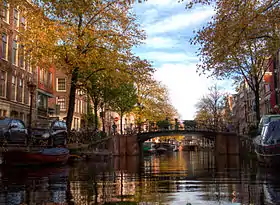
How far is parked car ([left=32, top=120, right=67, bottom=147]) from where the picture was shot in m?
24.4

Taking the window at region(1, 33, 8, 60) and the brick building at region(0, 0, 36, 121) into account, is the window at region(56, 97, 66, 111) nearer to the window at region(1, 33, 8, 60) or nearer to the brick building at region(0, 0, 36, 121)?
the brick building at region(0, 0, 36, 121)

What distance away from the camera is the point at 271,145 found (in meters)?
19.2

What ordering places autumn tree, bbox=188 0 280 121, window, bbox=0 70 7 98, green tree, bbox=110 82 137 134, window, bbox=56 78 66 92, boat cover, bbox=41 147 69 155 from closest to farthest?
1. autumn tree, bbox=188 0 280 121
2. boat cover, bbox=41 147 69 155
3. window, bbox=0 70 7 98
4. green tree, bbox=110 82 137 134
5. window, bbox=56 78 66 92

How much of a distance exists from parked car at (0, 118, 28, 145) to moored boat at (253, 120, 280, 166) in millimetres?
13250

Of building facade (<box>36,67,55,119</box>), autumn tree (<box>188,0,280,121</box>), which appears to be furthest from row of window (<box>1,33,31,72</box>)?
autumn tree (<box>188,0,280,121</box>)

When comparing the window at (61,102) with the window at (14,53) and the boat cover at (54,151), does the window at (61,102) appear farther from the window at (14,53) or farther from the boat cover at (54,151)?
the boat cover at (54,151)

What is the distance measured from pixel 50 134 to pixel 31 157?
3634 millimetres

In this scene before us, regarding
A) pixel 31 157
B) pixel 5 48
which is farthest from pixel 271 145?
pixel 5 48

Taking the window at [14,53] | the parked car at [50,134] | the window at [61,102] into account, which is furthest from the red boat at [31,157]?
the window at [61,102]

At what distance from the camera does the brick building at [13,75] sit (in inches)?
1344

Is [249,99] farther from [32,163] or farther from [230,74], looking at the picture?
[32,163]

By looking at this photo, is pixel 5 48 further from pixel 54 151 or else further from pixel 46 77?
pixel 54 151

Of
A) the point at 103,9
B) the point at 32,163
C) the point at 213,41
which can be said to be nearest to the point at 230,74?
A: the point at 103,9

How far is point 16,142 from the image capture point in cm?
2145
